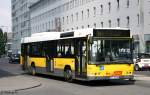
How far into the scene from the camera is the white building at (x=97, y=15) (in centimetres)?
6153

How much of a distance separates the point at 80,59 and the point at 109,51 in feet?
5.34

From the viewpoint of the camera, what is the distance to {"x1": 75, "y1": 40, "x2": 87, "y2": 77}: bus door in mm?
21284

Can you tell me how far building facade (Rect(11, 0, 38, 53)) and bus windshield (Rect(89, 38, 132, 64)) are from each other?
122806 millimetres

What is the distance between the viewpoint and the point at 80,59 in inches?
855

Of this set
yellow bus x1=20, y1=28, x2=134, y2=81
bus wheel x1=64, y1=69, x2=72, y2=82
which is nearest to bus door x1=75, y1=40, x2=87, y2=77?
yellow bus x1=20, y1=28, x2=134, y2=81

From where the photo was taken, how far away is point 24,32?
5999 inches

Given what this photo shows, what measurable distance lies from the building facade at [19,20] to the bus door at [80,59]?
4787 inches

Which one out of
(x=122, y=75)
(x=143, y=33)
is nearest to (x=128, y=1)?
(x=143, y=33)

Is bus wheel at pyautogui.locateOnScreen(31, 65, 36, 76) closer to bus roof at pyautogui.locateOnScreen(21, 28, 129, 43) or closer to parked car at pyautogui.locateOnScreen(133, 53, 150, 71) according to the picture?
bus roof at pyautogui.locateOnScreen(21, 28, 129, 43)

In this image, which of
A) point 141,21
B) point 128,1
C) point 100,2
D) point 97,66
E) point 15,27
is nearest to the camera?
point 97,66

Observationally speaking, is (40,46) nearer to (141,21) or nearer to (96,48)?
(96,48)

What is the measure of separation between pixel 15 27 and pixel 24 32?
22.4m

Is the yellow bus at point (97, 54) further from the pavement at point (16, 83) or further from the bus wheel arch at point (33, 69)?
the bus wheel arch at point (33, 69)

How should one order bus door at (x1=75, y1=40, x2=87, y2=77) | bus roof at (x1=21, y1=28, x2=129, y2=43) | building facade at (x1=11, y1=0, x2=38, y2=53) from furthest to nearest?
building facade at (x1=11, y1=0, x2=38, y2=53) → bus roof at (x1=21, y1=28, x2=129, y2=43) → bus door at (x1=75, y1=40, x2=87, y2=77)
